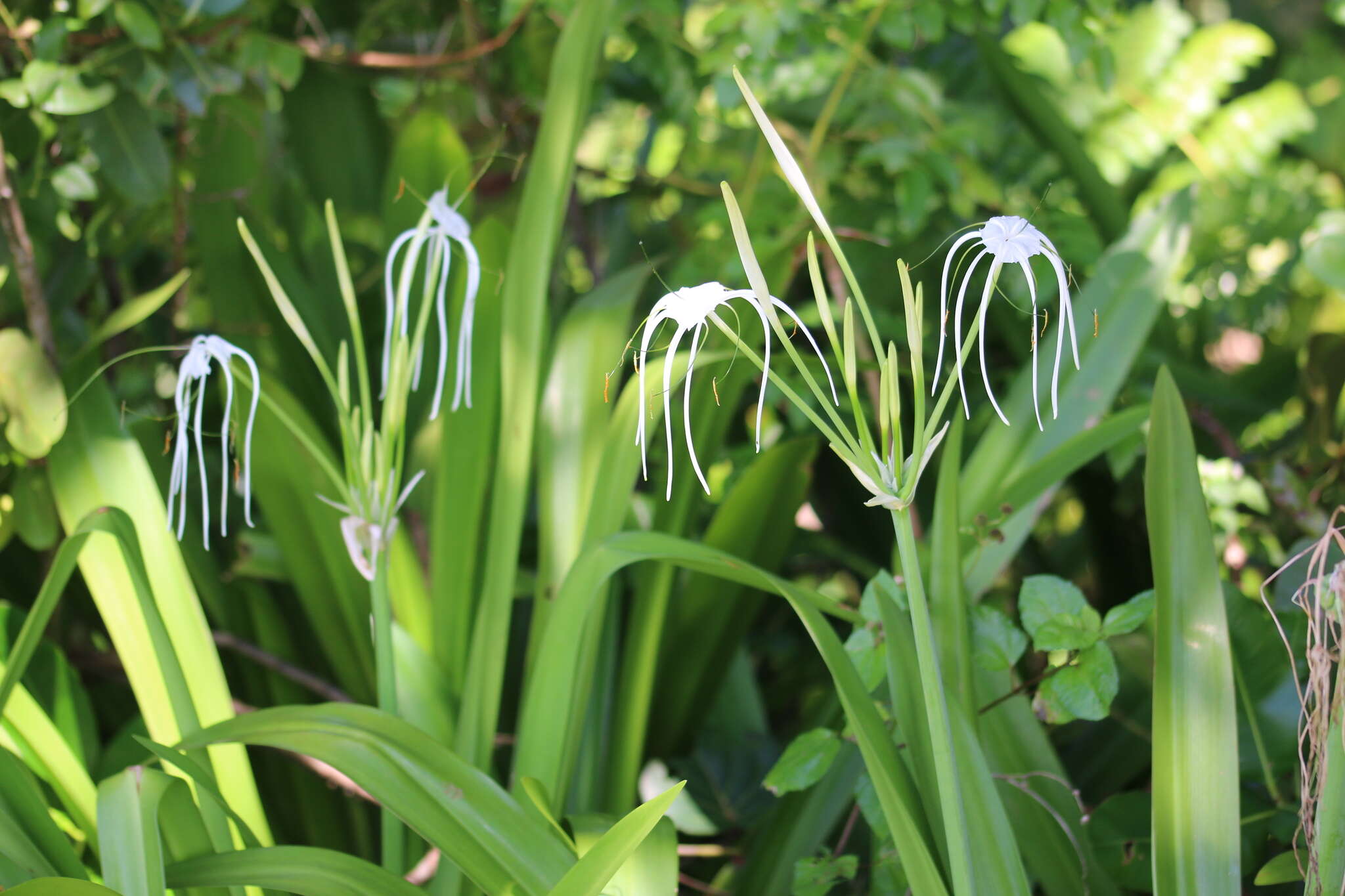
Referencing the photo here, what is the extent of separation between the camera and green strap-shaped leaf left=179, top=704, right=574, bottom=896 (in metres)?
0.52

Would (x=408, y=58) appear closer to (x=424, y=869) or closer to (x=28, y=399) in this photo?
(x=28, y=399)

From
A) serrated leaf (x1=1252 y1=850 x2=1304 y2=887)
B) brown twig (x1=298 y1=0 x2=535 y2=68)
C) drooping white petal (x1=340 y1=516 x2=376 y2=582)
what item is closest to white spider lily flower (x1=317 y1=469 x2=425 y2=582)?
drooping white petal (x1=340 y1=516 x2=376 y2=582)

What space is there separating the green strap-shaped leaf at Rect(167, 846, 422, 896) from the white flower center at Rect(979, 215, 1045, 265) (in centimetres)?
44

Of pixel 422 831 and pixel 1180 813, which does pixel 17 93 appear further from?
pixel 1180 813

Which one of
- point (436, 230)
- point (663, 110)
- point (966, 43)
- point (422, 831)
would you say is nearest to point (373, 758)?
point (422, 831)

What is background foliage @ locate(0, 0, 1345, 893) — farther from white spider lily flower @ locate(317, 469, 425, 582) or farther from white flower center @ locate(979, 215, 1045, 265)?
white flower center @ locate(979, 215, 1045, 265)

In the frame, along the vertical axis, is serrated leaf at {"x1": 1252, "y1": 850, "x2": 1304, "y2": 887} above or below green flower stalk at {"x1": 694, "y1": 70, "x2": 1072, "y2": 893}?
below

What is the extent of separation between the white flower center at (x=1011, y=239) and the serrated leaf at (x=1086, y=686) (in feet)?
0.92

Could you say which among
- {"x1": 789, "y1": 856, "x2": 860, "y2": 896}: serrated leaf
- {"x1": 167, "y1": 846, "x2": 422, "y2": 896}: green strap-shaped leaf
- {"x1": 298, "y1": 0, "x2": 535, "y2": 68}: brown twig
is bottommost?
{"x1": 789, "y1": 856, "x2": 860, "y2": 896}: serrated leaf

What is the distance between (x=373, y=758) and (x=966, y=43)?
1309 mm

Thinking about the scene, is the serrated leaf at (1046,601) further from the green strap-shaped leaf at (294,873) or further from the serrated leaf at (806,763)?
the green strap-shaped leaf at (294,873)

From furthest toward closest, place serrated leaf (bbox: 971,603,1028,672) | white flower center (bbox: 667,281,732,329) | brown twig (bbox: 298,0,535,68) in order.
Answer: brown twig (bbox: 298,0,535,68)
serrated leaf (bbox: 971,603,1028,672)
white flower center (bbox: 667,281,732,329)

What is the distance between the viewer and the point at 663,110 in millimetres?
1351

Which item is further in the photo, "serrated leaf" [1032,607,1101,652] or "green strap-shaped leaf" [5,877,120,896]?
"serrated leaf" [1032,607,1101,652]
